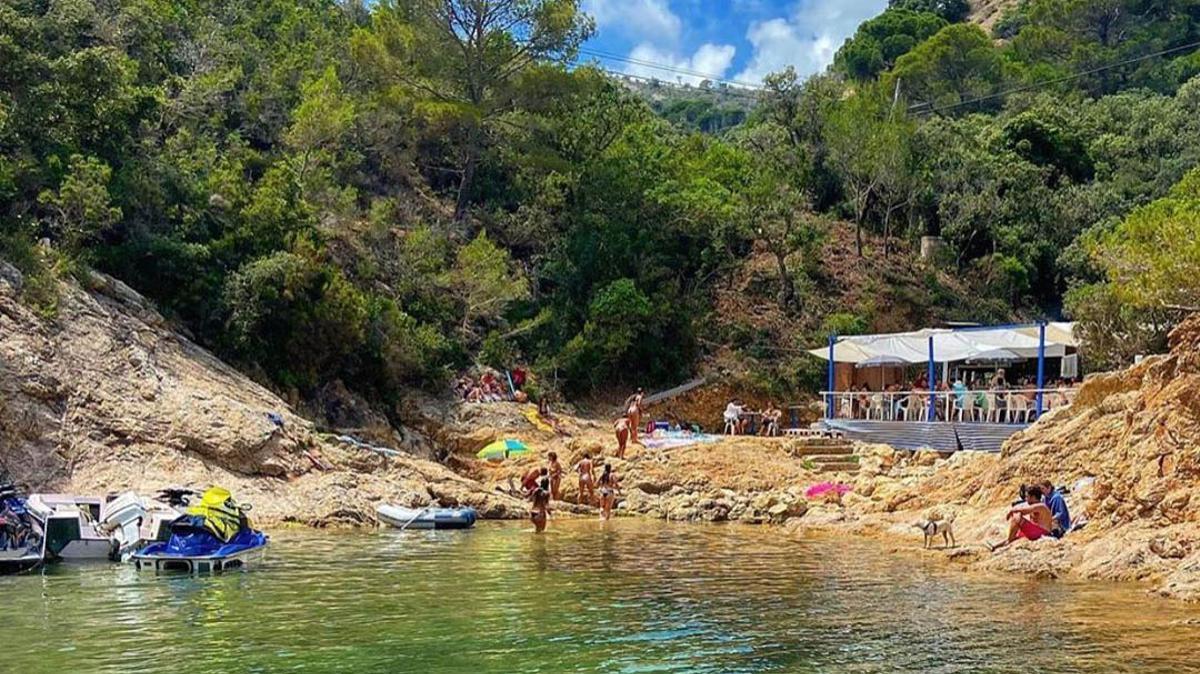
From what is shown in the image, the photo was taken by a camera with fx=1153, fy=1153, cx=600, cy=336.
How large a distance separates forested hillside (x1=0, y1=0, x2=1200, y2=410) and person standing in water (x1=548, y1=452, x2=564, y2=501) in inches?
326

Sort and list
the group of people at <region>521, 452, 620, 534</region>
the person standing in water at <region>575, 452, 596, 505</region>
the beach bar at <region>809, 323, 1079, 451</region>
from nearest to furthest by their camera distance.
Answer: the group of people at <region>521, 452, 620, 534</region>, the person standing in water at <region>575, 452, 596, 505</region>, the beach bar at <region>809, 323, 1079, 451</region>

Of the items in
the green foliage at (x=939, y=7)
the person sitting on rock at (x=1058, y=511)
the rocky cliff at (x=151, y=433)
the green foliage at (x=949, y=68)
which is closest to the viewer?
the person sitting on rock at (x=1058, y=511)

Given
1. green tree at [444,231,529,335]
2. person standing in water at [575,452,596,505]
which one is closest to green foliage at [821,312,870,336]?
green tree at [444,231,529,335]

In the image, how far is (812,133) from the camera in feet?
178

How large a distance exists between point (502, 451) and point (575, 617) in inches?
650

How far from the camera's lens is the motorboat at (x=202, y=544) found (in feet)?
54.3

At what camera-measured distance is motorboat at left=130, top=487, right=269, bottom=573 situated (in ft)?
54.3

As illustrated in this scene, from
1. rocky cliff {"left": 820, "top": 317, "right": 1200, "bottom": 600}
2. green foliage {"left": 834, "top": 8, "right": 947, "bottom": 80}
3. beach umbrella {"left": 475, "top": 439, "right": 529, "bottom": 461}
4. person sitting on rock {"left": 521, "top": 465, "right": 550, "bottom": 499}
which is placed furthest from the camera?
green foliage {"left": 834, "top": 8, "right": 947, "bottom": 80}

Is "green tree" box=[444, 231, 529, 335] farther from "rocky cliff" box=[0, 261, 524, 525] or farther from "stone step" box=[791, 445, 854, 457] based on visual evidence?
"rocky cliff" box=[0, 261, 524, 525]

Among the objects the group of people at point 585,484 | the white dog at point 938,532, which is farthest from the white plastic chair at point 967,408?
the white dog at point 938,532

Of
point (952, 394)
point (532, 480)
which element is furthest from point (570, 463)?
point (952, 394)

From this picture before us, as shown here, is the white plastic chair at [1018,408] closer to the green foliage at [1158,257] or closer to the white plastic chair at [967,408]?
the white plastic chair at [967,408]

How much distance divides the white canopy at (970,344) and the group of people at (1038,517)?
12193 millimetres

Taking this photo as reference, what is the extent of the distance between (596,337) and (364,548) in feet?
66.9
